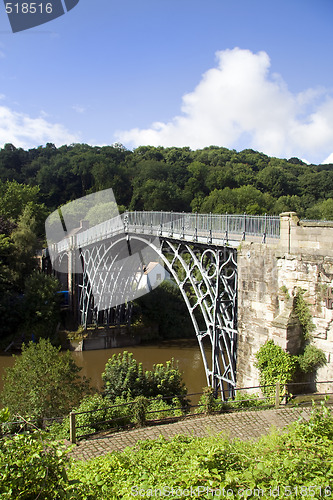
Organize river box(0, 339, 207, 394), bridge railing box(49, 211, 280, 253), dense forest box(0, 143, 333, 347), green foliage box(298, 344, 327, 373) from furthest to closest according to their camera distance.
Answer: dense forest box(0, 143, 333, 347), river box(0, 339, 207, 394), bridge railing box(49, 211, 280, 253), green foliage box(298, 344, 327, 373)

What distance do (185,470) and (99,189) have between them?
62337 mm

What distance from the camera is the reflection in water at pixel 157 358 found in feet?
83.2

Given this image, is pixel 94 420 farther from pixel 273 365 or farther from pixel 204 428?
pixel 273 365

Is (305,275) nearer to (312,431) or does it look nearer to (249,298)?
(249,298)

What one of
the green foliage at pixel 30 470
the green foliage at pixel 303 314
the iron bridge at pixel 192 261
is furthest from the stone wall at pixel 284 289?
the green foliage at pixel 30 470

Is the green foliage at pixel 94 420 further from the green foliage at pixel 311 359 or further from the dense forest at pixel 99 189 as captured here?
the dense forest at pixel 99 189

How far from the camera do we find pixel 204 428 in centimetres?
893

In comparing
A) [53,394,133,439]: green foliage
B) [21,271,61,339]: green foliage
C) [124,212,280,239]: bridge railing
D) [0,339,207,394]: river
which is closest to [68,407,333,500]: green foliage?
[53,394,133,439]: green foliage

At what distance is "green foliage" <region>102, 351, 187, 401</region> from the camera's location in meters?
14.6

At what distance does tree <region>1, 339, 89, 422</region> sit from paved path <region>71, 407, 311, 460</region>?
5399 mm

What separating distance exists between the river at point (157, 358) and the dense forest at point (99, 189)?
2.52 m

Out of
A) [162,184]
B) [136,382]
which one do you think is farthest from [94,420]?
[162,184]

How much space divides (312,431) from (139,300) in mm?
30185

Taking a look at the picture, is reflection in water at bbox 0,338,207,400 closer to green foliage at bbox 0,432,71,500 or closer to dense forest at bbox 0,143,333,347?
dense forest at bbox 0,143,333,347
